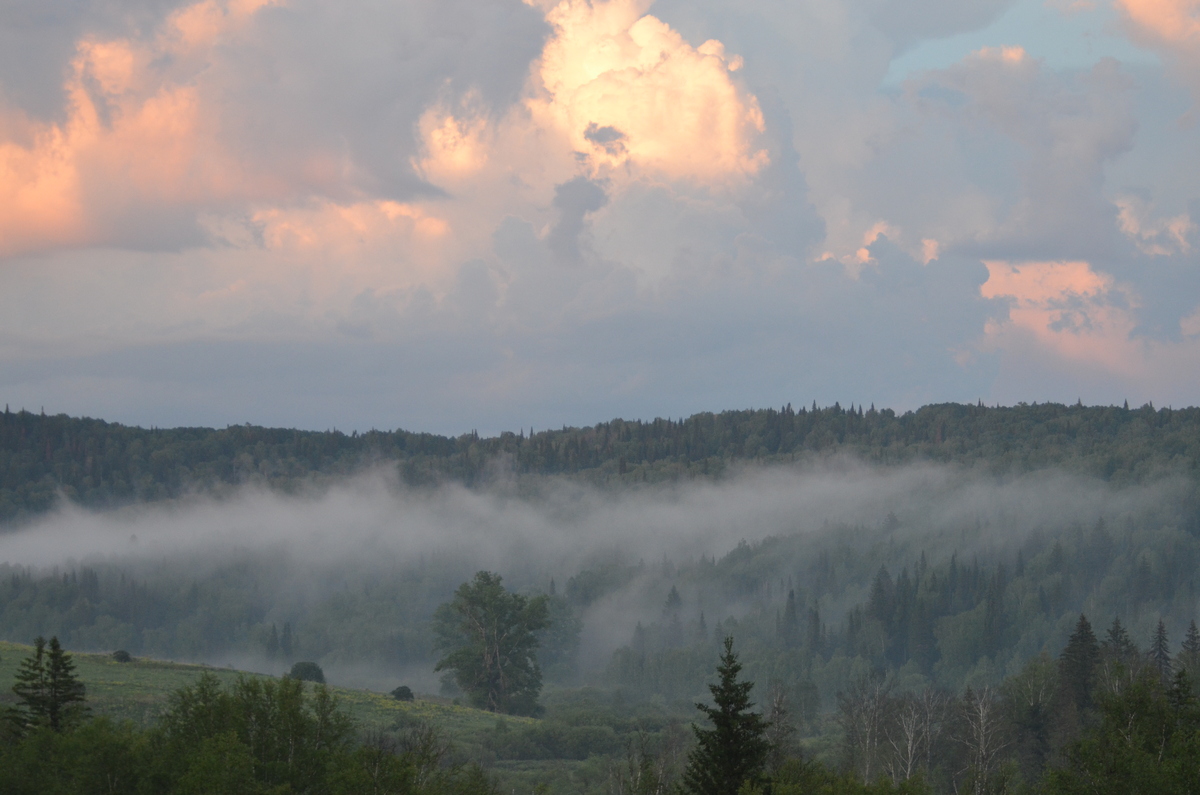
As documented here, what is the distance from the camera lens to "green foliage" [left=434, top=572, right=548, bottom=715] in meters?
159

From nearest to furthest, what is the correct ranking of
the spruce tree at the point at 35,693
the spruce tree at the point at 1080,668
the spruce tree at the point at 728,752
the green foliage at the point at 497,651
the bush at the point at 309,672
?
the spruce tree at the point at 728,752
the spruce tree at the point at 35,693
the spruce tree at the point at 1080,668
the green foliage at the point at 497,651
the bush at the point at 309,672

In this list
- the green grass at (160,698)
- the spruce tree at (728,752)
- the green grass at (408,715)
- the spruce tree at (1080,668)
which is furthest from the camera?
the spruce tree at (1080,668)

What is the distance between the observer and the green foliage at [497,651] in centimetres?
15938

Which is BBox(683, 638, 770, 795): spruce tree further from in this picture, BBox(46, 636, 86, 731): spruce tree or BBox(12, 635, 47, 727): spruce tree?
BBox(12, 635, 47, 727): spruce tree

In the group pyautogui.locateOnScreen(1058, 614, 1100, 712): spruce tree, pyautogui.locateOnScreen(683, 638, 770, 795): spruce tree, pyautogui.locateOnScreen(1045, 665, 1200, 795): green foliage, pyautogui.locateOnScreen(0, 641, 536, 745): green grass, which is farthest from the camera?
pyautogui.locateOnScreen(1058, 614, 1100, 712): spruce tree

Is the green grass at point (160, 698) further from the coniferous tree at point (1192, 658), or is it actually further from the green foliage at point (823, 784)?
the coniferous tree at point (1192, 658)

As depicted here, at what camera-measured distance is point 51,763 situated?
63.9 meters

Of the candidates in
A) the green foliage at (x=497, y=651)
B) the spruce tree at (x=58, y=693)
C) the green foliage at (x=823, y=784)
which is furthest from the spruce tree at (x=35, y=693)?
the green foliage at (x=497, y=651)

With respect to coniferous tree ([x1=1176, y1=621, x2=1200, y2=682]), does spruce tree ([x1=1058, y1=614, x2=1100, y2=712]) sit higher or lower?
higher

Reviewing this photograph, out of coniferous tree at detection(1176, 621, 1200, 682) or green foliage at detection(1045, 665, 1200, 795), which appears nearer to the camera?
green foliage at detection(1045, 665, 1200, 795)

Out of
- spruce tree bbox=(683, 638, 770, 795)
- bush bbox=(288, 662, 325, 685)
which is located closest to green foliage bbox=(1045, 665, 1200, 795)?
spruce tree bbox=(683, 638, 770, 795)

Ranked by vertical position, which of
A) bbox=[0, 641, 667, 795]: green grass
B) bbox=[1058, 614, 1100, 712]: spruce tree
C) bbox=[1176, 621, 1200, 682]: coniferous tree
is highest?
bbox=[1058, 614, 1100, 712]: spruce tree

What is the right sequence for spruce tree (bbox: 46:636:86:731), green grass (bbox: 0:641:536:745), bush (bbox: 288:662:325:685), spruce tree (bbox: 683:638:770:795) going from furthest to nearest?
bush (bbox: 288:662:325:685) → green grass (bbox: 0:641:536:745) → spruce tree (bbox: 46:636:86:731) → spruce tree (bbox: 683:638:770:795)

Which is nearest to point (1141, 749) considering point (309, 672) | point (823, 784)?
point (823, 784)
